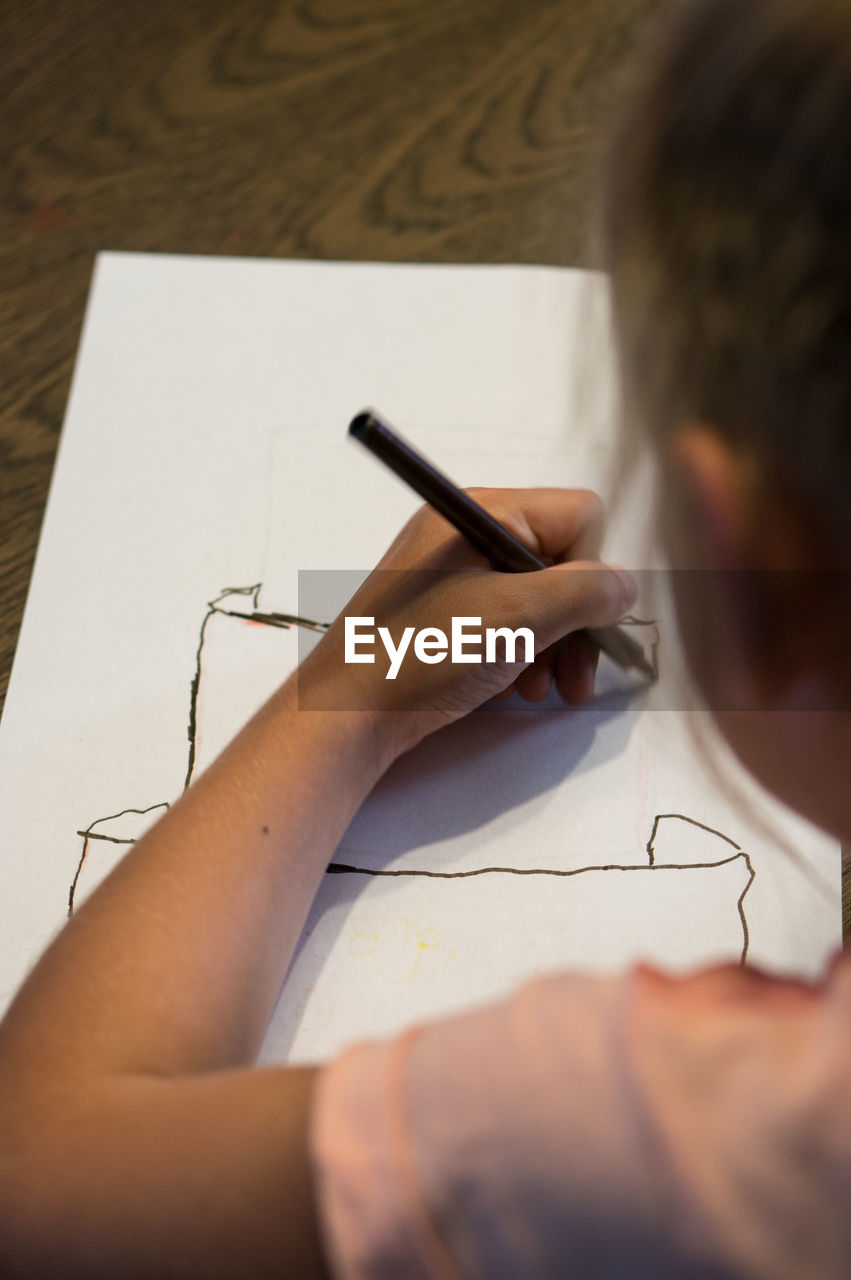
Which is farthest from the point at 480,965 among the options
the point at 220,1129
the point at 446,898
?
the point at 220,1129

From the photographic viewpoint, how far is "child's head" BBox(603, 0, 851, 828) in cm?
28

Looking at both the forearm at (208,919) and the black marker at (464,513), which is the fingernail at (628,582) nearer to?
the black marker at (464,513)

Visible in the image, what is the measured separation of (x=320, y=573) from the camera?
0.57 m

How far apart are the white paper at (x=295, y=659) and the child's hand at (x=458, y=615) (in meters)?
0.02

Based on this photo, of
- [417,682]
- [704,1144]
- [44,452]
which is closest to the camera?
[704,1144]

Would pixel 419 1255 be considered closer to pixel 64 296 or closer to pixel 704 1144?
pixel 704 1144

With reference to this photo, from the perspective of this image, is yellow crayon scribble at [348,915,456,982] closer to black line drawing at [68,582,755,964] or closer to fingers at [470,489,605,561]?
black line drawing at [68,582,755,964]

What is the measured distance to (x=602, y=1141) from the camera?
274mm

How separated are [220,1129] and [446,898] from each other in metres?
0.16

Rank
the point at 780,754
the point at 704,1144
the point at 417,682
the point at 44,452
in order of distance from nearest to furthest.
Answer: the point at 704,1144 < the point at 780,754 < the point at 417,682 < the point at 44,452

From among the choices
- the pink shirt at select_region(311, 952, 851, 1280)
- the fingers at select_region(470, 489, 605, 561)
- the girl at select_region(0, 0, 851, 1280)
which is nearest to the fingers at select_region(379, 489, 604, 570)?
the fingers at select_region(470, 489, 605, 561)

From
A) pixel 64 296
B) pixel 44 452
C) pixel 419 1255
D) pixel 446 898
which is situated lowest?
pixel 419 1255

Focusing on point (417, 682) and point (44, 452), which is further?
point (44, 452)

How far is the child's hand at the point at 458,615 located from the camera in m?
0.50
